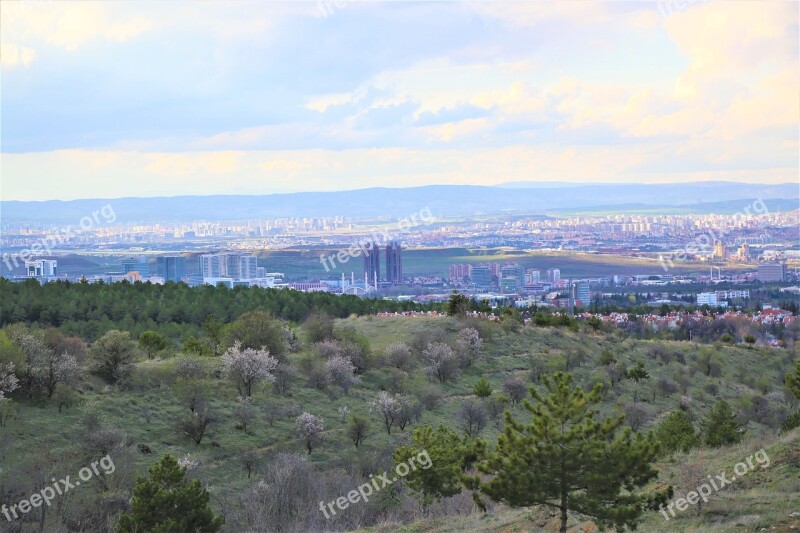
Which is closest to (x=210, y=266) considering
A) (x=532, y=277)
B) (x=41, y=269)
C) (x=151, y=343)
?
(x=41, y=269)

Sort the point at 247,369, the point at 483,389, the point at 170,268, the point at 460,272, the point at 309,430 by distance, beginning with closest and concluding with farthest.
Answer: the point at 309,430 → the point at 247,369 → the point at 483,389 → the point at 170,268 → the point at 460,272

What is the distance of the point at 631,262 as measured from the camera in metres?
196

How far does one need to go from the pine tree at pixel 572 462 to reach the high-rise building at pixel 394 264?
15211cm

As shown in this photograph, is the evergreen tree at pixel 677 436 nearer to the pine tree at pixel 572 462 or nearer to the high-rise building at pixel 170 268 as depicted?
the pine tree at pixel 572 462

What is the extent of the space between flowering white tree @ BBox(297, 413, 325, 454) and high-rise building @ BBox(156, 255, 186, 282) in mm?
120756

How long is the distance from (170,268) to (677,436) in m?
133

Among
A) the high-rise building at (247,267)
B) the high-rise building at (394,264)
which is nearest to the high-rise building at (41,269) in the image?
the high-rise building at (247,267)

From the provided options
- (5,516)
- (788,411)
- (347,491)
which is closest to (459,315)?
(788,411)

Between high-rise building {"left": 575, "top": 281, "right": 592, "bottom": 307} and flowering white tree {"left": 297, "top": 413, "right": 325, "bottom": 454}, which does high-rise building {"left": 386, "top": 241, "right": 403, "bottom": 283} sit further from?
flowering white tree {"left": 297, "top": 413, "right": 325, "bottom": 454}

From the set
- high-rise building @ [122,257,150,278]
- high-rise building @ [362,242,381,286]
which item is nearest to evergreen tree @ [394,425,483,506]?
high-rise building @ [122,257,150,278]

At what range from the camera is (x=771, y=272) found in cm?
16850

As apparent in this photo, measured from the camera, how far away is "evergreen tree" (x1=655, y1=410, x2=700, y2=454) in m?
29.1

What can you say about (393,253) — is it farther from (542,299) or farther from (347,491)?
(347,491)

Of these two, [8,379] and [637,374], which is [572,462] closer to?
[8,379]
